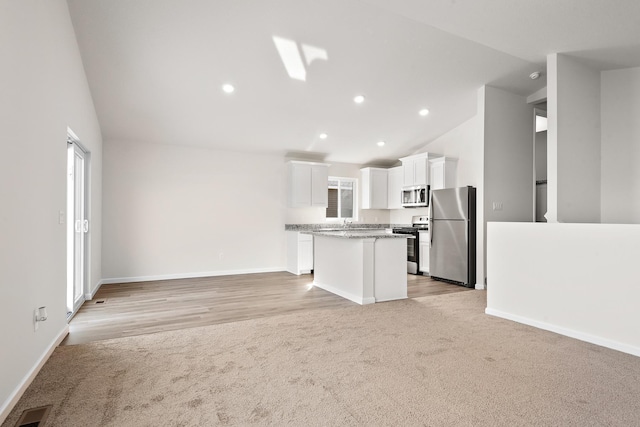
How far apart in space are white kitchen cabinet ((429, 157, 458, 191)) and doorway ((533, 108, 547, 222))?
134 cm

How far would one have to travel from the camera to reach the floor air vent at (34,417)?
1850mm

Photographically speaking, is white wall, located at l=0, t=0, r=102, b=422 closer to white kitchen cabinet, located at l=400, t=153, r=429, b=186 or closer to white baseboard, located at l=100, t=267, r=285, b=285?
white baseboard, located at l=100, t=267, r=285, b=285

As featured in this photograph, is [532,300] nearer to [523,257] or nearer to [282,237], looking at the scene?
[523,257]

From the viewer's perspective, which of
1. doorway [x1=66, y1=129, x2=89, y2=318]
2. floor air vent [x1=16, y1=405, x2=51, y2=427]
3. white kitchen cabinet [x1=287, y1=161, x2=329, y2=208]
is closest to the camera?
floor air vent [x1=16, y1=405, x2=51, y2=427]

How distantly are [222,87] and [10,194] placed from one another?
3.13 metres

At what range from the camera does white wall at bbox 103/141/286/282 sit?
5922 millimetres

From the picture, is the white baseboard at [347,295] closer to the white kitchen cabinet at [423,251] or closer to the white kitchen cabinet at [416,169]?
the white kitchen cabinet at [423,251]

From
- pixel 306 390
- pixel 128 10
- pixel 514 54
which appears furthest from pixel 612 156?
pixel 128 10

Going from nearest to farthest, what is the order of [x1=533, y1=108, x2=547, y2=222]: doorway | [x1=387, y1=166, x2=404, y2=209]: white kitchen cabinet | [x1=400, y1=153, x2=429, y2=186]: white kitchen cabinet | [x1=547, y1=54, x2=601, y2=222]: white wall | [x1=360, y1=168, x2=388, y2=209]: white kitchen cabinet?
[x1=547, y1=54, x2=601, y2=222]: white wall, [x1=533, y1=108, x2=547, y2=222]: doorway, [x1=400, y1=153, x2=429, y2=186]: white kitchen cabinet, [x1=387, y1=166, x2=404, y2=209]: white kitchen cabinet, [x1=360, y1=168, x2=388, y2=209]: white kitchen cabinet

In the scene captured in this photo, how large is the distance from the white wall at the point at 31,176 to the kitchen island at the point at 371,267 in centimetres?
310

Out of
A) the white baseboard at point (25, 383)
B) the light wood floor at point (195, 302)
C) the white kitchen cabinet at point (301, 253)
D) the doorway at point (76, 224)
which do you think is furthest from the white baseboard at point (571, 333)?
the doorway at point (76, 224)

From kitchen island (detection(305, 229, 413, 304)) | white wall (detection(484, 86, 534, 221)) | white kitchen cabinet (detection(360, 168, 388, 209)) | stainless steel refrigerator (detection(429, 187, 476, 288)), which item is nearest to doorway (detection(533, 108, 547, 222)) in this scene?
white wall (detection(484, 86, 534, 221))

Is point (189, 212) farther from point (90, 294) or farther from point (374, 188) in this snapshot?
point (374, 188)

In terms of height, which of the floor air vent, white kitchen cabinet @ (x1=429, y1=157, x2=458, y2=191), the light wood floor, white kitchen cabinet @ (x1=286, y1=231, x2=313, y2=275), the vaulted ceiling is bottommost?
the light wood floor
